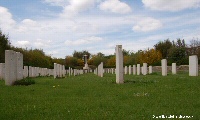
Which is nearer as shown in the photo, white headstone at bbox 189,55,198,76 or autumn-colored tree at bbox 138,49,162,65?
white headstone at bbox 189,55,198,76

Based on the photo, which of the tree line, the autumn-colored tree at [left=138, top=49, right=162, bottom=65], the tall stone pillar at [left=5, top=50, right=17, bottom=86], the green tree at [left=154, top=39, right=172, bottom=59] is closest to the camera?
the tall stone pillar at [left=5, top=50, right=17, bottom=86]

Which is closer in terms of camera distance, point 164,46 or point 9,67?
point 9,67

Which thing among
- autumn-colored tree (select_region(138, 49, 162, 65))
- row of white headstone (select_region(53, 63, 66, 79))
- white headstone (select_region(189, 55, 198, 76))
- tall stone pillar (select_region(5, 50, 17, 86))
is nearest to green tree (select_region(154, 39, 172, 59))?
autumn-colored tree (select_region(138, 49, 162, 65))

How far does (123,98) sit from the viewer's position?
28.7 ft

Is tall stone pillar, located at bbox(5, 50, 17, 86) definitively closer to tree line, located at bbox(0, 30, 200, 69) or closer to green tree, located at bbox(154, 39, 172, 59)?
tree line, located at bbox(0, 30, 200, 69)

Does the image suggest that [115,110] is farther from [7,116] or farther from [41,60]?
[41,60]

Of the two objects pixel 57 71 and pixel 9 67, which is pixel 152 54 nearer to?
pixel 57 71

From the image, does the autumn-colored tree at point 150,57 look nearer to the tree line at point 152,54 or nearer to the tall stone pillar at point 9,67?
the tree line at point 152,54

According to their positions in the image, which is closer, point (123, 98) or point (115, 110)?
point (115, 110)

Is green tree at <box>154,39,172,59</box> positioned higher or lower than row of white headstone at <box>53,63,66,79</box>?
higher

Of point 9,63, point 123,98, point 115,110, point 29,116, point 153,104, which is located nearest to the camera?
point 29,116

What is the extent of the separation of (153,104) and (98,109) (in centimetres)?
149

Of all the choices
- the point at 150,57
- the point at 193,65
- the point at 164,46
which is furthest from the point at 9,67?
the point at 164,46

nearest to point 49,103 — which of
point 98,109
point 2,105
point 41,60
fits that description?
point 2,105
